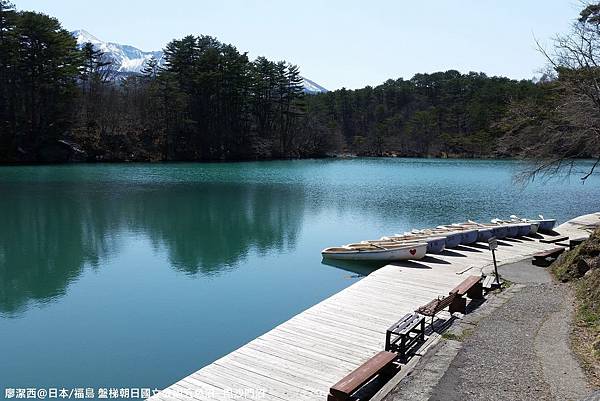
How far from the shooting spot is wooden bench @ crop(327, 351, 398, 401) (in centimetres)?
638

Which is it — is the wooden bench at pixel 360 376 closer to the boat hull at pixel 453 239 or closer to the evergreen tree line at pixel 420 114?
the boat hull at pixel 453 239

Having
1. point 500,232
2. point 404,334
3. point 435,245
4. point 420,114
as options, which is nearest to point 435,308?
point 404,334

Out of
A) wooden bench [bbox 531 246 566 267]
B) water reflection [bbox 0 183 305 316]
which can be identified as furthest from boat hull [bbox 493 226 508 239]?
water reflection [bbox 0 183 305 316]

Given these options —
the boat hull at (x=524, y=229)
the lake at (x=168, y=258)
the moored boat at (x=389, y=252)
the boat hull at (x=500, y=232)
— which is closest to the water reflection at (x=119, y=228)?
the lake at (x=168, y=258)

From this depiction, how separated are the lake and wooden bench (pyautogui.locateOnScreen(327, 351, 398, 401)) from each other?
382cm

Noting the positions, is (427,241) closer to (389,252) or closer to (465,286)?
(389,252)

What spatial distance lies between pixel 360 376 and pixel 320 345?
7.72 ft

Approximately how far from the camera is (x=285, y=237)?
2269 centimetres

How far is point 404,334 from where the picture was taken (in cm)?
797

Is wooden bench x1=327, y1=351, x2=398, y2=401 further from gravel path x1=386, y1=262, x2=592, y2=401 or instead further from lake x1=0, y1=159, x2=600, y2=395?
lake x1=0, y1=159, x2=600, y2=395

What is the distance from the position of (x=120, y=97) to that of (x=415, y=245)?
216 feet

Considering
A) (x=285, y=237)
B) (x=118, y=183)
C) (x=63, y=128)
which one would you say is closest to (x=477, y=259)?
(x=285, y=237)

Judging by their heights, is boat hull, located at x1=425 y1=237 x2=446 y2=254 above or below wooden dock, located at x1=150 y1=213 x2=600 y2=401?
above

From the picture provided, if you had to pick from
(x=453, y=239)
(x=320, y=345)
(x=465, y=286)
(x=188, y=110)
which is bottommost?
(x=320, y=345)
